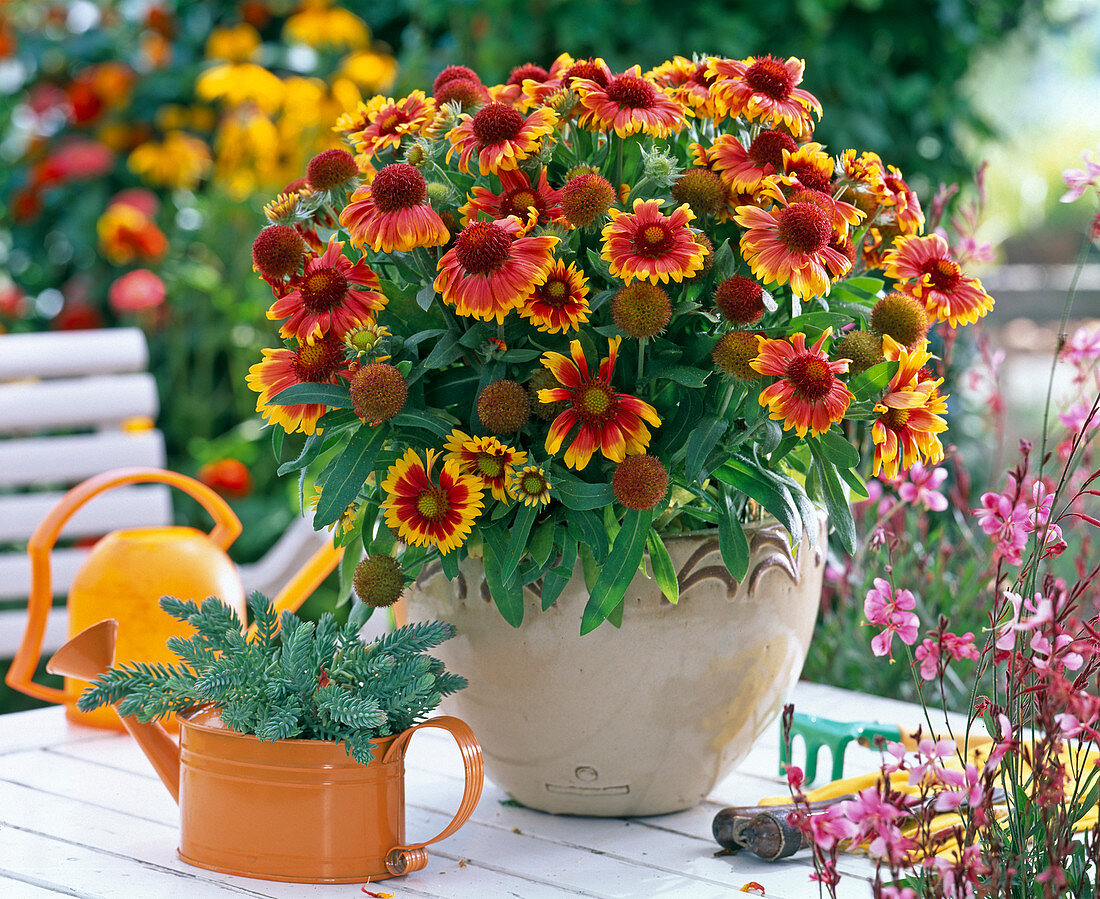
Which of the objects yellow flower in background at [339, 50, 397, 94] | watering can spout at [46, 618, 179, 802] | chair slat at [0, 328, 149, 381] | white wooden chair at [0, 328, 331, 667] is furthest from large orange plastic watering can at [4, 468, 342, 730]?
yellow flower in background at [339, 50, 397, 94]

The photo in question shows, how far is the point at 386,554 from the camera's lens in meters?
0.81

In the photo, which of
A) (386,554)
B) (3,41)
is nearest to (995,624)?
(386,554)

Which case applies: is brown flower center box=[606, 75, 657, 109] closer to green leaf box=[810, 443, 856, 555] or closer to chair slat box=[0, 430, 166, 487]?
green leaf box=[810, 443, 856, 555]

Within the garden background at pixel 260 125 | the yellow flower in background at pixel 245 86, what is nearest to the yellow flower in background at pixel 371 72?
the garden background at pixel 260 125

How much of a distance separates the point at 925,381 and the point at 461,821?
15.8 inches

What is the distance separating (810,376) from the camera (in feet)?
2.29

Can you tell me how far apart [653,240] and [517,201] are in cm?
10

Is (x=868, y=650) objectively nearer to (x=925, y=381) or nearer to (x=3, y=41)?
(x=925, y=381)

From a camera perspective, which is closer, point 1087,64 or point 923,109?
point 923,109

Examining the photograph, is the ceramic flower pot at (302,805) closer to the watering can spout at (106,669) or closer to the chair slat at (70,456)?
the watering can spout at (106,669)

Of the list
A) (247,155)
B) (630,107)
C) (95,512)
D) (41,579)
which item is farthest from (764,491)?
(247,155)

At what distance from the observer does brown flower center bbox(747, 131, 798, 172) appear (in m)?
0.77

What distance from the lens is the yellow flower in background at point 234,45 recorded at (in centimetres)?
268

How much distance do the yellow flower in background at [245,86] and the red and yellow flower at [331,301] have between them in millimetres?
1928
